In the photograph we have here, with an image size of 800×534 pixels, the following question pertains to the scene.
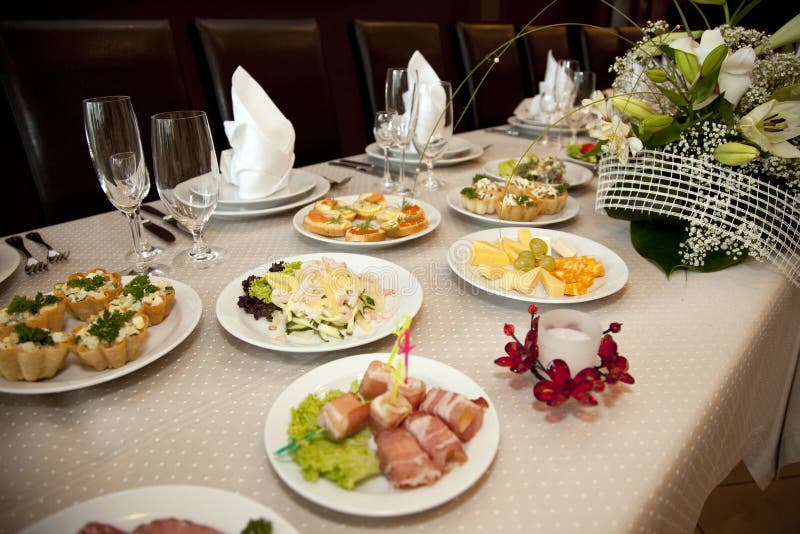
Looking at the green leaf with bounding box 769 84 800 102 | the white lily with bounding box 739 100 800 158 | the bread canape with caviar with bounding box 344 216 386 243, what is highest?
the green leaf with bounding box 769 84 800 102

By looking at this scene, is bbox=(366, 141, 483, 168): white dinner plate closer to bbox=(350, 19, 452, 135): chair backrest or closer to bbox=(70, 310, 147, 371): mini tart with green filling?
bbox=(350, 19, 452, 135): chair backrest

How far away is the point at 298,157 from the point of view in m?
2.13

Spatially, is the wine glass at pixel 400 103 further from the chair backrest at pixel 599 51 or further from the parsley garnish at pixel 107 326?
the chair backrest at pixel 599 51

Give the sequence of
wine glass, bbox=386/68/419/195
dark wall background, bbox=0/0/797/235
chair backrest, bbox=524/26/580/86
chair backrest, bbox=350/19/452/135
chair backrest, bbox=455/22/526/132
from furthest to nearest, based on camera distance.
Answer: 1. chair backrest, bbox=524/26/580/86
2. chair backrest, bbox=455/22/526/132
3. dark wall background, bbox=0/0/797/235
4. chair backrest, bbox=350/19/452/135
5. wine glass, bbox=386/68/419/195

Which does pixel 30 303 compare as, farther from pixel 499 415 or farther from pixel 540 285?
pixel 540 285

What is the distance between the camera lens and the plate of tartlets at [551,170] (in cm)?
147

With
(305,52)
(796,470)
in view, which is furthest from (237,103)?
(796,470)

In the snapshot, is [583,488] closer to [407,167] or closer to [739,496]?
[407,167]

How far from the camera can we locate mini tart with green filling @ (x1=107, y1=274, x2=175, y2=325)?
2.64 ft

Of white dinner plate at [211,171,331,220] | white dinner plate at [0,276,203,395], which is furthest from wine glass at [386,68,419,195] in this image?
white dinner plate at [0,276,203,395]

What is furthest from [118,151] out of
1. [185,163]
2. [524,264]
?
[524,264]

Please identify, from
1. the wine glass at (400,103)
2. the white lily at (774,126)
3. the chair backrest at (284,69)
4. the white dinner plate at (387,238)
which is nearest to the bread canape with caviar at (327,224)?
the white dinner plate at (387,238)

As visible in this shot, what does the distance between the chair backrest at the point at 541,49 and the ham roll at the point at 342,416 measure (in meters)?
2.70

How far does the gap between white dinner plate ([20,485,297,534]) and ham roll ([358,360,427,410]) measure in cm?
19
